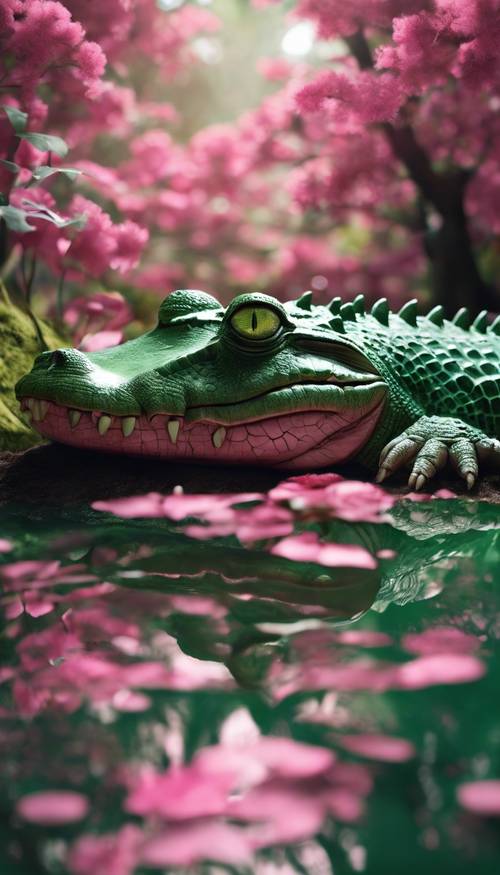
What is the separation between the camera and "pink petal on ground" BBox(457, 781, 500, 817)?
2.80ft

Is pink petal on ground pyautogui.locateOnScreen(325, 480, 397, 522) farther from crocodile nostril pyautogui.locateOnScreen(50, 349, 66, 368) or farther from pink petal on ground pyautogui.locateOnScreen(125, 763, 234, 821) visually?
pink petal on ground pyautogui.locateOnScreen(125, 763, 234, 821)

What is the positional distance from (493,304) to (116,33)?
9.49 feet

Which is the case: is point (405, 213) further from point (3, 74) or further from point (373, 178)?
point (3, 74)

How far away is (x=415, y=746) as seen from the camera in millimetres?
965

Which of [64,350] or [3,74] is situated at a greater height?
[3,74]

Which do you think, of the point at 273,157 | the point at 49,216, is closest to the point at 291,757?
the point at 49,216

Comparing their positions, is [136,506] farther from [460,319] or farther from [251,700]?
[460,319]

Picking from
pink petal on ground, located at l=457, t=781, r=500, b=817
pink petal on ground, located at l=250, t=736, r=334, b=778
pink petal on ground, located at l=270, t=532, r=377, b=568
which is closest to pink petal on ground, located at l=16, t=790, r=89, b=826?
pink petal on ground, located at l=250, t=736, r=334, b=778

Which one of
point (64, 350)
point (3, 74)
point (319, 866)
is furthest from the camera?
point (3, 74)

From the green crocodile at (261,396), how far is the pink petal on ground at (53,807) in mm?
1194

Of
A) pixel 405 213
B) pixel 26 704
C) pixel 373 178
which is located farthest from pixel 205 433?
pixel 405 213

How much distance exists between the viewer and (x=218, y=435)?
2074mm

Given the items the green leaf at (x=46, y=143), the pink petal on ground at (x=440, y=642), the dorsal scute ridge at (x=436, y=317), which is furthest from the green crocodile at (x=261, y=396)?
the pink petal on ground at (x=440, y=642)

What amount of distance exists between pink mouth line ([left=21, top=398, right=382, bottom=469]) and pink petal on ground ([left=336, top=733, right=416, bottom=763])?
118 cm
